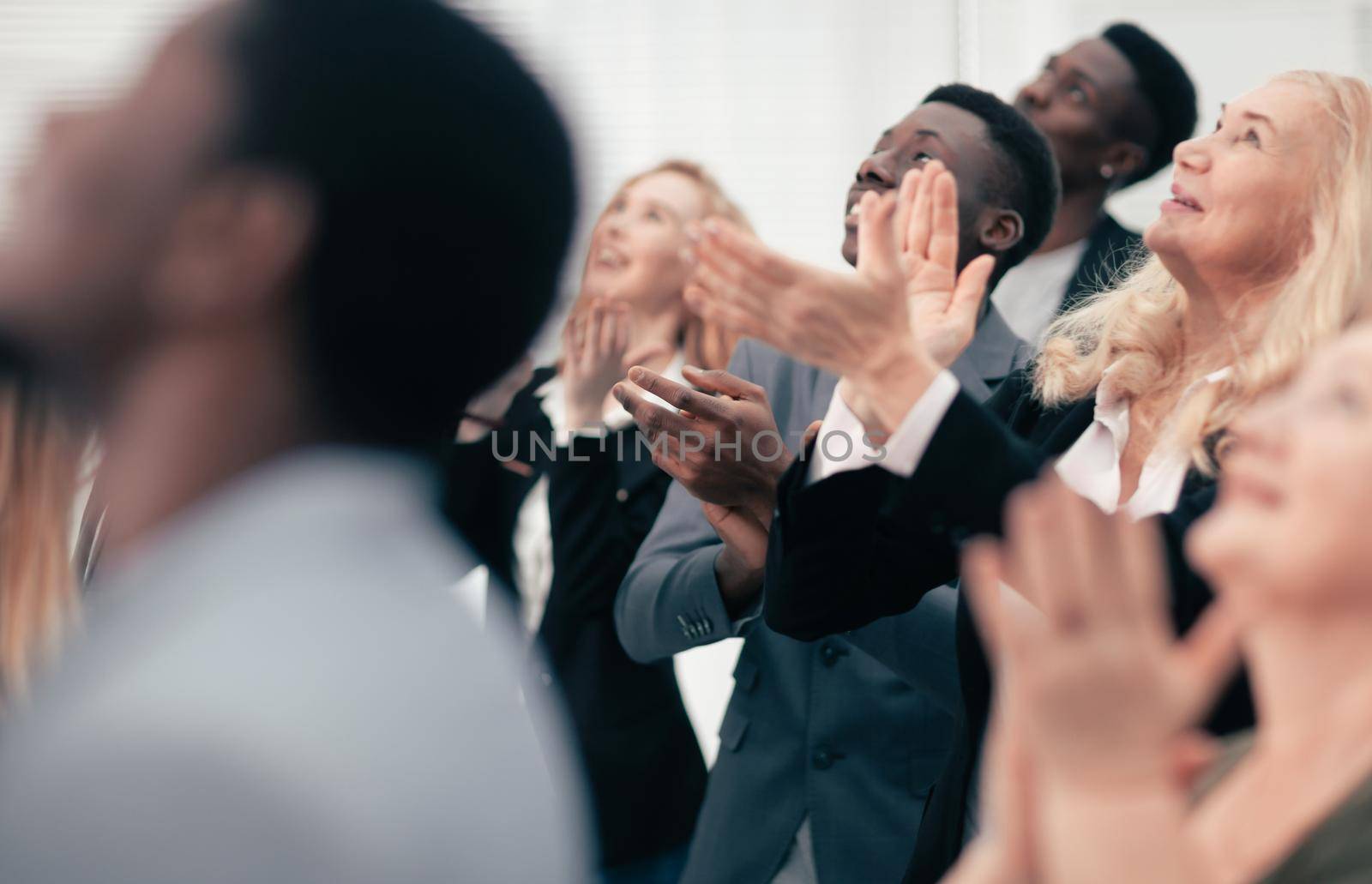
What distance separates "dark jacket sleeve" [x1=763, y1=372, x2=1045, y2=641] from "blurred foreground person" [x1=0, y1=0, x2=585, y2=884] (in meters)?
0.49

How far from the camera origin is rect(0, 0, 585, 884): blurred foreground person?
25.8 inches

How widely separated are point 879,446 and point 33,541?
81 centimetres

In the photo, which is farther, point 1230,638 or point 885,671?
point 885,671

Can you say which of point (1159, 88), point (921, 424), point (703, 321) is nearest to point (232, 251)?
point (921, 424)

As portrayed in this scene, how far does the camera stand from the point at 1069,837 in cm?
71

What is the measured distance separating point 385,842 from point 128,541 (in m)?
0.25

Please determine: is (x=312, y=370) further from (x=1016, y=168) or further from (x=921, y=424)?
(x=1016, y=168)

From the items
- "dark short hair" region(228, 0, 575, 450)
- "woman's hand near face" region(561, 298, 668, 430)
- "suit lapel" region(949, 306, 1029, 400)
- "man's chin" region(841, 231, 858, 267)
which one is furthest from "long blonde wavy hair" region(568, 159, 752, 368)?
"dark short hair" region(228, 0, 575, 450)

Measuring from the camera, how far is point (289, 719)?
0.63 m

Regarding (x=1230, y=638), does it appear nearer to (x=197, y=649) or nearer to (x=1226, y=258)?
(x=197, y=649)

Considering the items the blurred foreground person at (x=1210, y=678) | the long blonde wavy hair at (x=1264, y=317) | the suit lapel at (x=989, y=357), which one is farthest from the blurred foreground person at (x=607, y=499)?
the blurred foreground person at (x=1210, y=678)

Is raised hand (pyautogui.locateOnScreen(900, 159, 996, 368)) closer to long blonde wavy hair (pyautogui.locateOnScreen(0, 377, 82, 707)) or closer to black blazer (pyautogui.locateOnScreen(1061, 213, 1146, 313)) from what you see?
black blazer (pyautogui.locateOnScreen(1061, 213, 1146, 313))

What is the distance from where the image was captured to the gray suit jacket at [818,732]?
1.68 m

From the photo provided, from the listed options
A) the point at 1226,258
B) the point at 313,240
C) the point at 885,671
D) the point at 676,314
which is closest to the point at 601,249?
the point at 676,314
